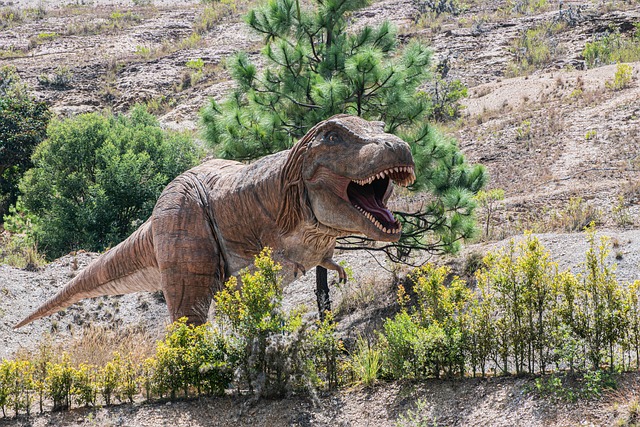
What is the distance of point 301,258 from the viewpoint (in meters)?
6.20

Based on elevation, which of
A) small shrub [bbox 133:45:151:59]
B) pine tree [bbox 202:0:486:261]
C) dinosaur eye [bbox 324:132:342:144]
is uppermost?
small shrub [bbox 133:45:151:59]

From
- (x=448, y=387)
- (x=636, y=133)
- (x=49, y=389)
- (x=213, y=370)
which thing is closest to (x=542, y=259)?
(x=448, y=387)

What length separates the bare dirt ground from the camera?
5629mm

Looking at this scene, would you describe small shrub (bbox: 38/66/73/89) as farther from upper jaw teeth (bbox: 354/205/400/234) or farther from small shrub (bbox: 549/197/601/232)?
upper jaw teeth (bbox: 354/205/400/234)

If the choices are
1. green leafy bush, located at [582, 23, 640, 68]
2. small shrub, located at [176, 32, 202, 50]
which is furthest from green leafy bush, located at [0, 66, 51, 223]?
green leafy bush, located at [582, 23, 640, 68]

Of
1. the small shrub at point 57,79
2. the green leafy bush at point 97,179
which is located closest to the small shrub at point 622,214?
the green leafy bush at point 97,179

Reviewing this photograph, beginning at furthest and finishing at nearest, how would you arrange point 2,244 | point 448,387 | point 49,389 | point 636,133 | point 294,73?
point 2,244 → point 636,133 → point 294,73 → point 49,389 → point 448,387

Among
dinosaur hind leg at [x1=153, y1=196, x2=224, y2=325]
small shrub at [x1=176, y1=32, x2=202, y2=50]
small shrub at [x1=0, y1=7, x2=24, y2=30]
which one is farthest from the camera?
small shrub at [x1=0, y1=7, x2=24, y2=30]

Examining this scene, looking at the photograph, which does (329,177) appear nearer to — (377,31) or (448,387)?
(448,387)

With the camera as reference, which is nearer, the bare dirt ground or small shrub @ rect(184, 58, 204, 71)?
the bare dirt ground

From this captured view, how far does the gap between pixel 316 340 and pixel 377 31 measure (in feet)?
19.9

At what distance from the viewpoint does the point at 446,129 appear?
2152 centimetres

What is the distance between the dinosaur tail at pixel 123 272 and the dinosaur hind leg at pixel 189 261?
2.06 feet

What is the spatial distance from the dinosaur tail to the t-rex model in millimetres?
43
